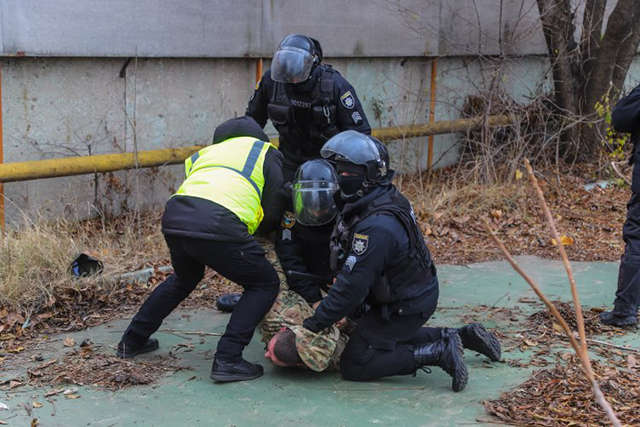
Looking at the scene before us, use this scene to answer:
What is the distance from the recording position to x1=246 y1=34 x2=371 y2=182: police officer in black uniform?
5219mm

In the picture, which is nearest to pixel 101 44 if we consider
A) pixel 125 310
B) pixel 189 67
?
pixel 189 67

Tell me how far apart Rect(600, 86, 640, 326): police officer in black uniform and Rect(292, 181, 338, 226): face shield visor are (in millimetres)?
2130

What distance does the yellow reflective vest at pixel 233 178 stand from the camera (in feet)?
13.8

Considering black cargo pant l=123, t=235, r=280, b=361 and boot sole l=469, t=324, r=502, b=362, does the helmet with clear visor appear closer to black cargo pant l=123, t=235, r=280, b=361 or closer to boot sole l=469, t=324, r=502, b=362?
black cargo pant l=123, t=235, r=280, b=361

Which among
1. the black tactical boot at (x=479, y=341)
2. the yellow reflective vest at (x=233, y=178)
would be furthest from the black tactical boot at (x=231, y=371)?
the black tactical boot at (x=479, y=341)

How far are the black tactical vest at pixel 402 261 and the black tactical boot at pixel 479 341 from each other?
410 mm

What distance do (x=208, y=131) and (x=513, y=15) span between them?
4.86 meters

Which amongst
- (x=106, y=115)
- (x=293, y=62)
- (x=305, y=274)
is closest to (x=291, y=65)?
(x=293, y=62)

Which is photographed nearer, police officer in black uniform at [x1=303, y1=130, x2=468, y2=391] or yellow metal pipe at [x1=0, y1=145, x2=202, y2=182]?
police officer in black uniform at [x1=303, y1=130, x2=468, y2=391]

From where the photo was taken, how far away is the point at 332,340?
4.32 m

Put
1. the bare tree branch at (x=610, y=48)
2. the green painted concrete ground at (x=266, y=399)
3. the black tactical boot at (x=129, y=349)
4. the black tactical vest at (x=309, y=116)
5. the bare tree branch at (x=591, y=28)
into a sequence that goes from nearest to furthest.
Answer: the green painted concrete ground at (x=266, y=399) < the black tactical boot at (x=129, y=349) < the black tactical vest at (x=309, y=116) < the bare tree branch at (x=610, y=48) < the bare tree branch at (x=591, y=28)

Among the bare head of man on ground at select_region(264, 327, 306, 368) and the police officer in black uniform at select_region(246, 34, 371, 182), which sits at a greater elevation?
the police officer in black uniform at select_region(246, 34, 371, 182)

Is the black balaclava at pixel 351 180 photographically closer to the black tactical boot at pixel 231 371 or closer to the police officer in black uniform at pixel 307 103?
the black tactical boot at pixel 231 371

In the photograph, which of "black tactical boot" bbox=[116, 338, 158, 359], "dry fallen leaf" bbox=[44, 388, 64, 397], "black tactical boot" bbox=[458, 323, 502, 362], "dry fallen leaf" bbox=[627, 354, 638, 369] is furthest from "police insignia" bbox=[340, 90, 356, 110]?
"dry fallen leaf" bbox=[44, 388, 64, 397]
